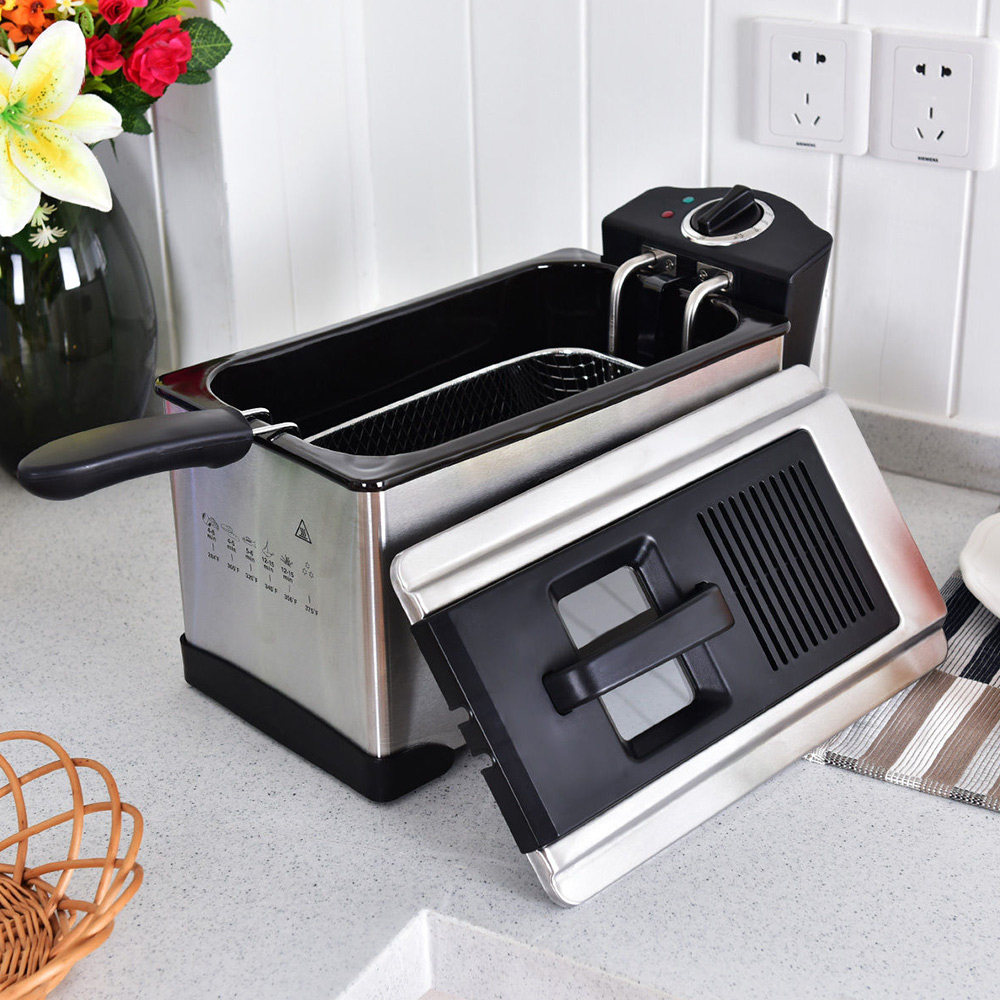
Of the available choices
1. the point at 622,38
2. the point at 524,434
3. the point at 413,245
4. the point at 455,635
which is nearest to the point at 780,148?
the point at 622,38

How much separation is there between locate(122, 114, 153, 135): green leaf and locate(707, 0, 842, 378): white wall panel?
0.44 metres

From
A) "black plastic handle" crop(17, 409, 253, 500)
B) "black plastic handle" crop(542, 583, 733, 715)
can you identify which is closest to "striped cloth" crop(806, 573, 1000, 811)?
"black plastic handle" crop(542, 583, 733, 715)

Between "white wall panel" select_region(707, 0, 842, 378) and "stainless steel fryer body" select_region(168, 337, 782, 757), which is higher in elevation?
→ "white wall panel" select_region(707, 0, 842, 378)

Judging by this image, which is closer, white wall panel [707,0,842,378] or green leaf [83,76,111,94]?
green leaf [83,76,111,94]

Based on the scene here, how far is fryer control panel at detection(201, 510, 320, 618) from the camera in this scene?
0.71 m

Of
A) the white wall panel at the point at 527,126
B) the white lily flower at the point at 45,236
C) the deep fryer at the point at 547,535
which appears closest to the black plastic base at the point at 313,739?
the deep fryer at the point at 547,535

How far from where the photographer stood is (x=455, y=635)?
0.64m

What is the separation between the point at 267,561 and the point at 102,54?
409mm

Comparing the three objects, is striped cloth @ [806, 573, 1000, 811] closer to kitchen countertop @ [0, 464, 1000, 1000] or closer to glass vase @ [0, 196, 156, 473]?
kitchen countertop @ [0, 464, 1000, 1000]

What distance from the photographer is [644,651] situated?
670 millimetres

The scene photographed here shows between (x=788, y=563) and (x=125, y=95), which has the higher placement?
(x=125, y=95)

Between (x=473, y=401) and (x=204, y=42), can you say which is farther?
(x=204, y=42)

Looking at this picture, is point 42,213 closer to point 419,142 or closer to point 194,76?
point 194,76

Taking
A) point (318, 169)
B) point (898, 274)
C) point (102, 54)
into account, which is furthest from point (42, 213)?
point (898, 274)
